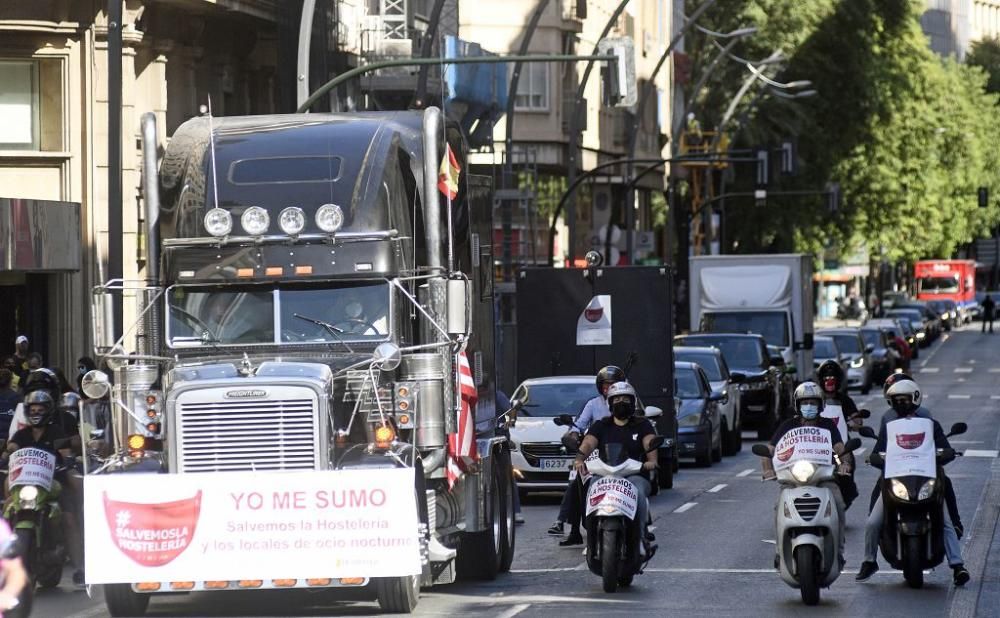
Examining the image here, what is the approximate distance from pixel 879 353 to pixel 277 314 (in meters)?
46.4

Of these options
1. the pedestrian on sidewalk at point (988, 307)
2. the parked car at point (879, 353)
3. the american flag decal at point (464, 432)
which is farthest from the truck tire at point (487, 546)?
the pedestrian on sidewalk at point (988, 307)

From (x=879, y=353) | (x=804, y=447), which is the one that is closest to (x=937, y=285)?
(x=879, y=353)

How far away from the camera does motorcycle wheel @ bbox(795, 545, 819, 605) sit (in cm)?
1469

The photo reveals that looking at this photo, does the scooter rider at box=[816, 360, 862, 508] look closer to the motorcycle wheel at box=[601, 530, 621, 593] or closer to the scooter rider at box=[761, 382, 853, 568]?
the scooter rider at box=[761, 382, 853, 568]

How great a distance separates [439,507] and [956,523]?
388 centimetres

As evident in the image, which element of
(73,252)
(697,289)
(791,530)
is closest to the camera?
(791,530)

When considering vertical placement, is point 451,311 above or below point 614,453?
above

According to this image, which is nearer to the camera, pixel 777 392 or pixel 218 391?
pixel 218 391

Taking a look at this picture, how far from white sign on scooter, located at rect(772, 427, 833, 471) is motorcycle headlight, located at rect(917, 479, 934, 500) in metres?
0.75

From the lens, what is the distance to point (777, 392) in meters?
38.3

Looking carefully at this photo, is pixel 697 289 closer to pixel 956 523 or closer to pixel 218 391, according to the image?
pixel 956 523

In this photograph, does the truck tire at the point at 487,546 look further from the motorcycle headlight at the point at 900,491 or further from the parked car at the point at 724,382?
the parked car at the point at 724,382

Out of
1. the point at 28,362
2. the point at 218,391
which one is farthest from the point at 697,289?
the point at 218,391

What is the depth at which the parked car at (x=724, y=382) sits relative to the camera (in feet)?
110
